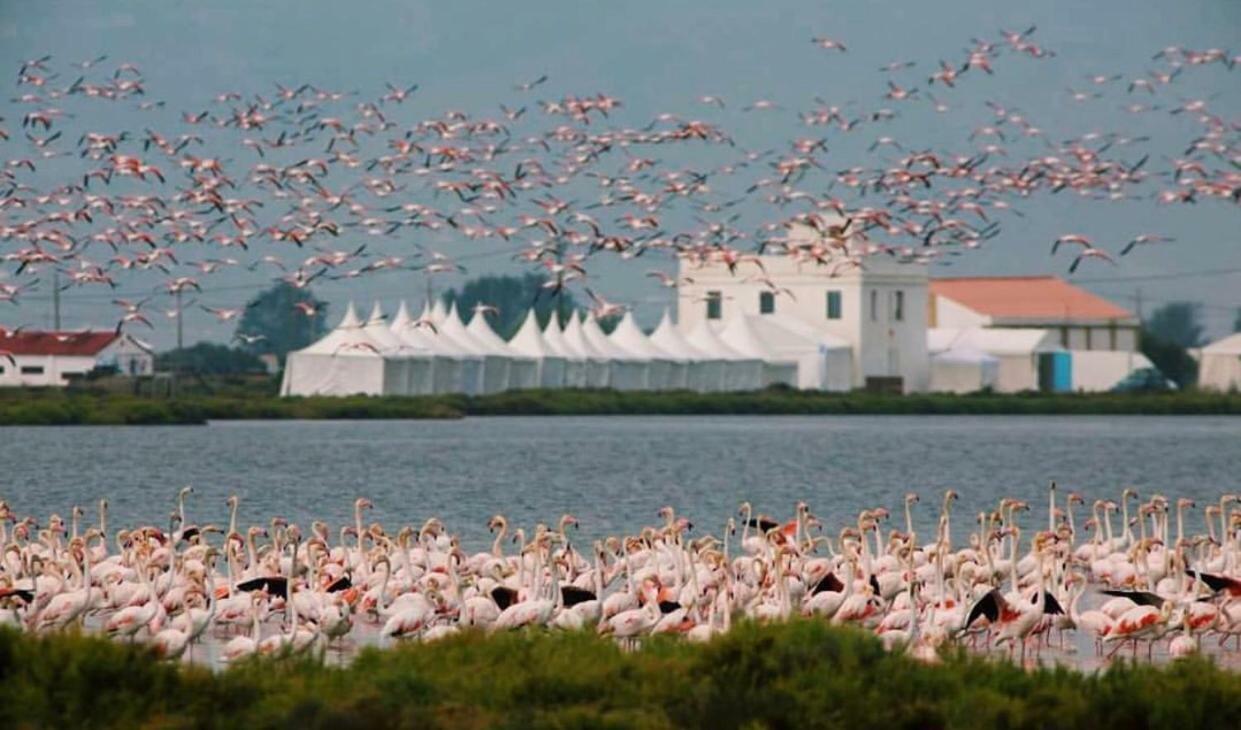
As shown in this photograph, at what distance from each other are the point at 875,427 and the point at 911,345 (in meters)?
21.9

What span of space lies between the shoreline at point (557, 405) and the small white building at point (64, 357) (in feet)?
15.0

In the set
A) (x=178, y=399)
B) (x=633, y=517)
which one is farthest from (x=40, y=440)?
(x=633, y=517)

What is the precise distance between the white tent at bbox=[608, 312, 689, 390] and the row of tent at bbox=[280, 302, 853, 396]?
42 millimetres

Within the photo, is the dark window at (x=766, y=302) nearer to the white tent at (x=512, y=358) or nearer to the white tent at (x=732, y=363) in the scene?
the white tent at (x=732, y=363)

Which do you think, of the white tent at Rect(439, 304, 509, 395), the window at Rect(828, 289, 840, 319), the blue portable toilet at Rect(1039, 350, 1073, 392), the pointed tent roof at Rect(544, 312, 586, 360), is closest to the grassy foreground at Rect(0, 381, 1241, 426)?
the white tent at Rect(439, 304, 509, 395)

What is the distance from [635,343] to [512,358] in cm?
635

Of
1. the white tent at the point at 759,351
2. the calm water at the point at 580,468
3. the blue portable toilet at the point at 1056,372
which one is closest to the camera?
the calm water at the point at 580,468

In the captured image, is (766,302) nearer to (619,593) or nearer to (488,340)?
(488,340)

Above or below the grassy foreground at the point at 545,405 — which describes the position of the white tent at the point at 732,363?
above

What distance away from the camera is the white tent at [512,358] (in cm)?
10612

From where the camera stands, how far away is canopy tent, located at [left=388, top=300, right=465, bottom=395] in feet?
336

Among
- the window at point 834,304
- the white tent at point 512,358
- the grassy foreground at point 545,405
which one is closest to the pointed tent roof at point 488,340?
the white tent at point 512,358

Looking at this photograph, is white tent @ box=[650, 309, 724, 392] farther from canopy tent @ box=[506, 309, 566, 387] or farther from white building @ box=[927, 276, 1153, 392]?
white building @ box=[927, 276, 1153, 392]

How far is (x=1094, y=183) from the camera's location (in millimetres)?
42312
